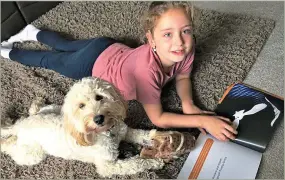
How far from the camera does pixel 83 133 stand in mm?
1054

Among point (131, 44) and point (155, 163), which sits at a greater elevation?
point (131, 44)

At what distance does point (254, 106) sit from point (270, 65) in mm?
293

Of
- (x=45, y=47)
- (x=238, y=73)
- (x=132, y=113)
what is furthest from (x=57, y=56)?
(x=238, y=73)

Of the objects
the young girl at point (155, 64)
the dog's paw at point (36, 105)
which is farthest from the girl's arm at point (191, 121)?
the dog's paw at point (36, 105)

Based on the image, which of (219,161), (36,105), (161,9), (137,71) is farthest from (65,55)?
(219,161)

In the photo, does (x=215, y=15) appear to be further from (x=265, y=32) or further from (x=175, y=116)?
(x=175, y=116)

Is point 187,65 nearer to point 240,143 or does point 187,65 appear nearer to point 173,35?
point 173,35

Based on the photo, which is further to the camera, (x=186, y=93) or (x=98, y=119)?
(x=186, y=93)

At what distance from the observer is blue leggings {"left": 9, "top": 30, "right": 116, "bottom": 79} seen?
1489 millimetres

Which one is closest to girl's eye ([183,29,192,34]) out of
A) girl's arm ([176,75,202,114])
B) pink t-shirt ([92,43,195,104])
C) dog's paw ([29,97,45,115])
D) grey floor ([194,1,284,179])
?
pink t-shirt ([92,43,195,104])

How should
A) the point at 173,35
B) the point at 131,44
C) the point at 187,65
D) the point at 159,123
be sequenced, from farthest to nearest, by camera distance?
1. the point at 131,44
2. the point at 187,65
3. the point at 159,123
4. the point at 173,35

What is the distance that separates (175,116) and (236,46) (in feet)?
1.69

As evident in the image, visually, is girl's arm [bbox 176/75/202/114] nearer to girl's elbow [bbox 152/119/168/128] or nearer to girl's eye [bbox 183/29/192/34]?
girl's elbow [bbox 152/119/168/128]

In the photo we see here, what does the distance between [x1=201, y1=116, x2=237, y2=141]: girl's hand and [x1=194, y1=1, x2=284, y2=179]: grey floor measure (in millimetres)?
146
